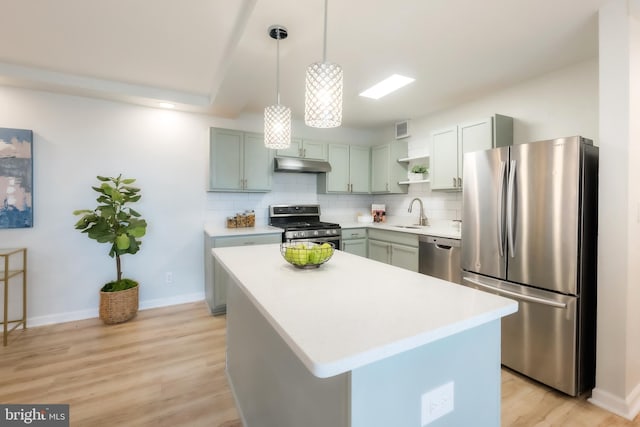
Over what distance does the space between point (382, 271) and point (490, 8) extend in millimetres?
1765

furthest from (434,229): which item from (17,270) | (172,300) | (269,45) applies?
(17,270)

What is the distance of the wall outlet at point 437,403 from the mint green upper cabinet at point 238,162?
3.17m

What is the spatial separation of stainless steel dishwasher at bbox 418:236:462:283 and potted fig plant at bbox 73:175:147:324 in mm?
2909

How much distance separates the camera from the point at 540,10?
1.83 m

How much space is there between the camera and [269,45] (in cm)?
212

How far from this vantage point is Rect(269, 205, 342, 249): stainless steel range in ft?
11.6

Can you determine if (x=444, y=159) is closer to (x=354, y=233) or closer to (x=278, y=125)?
(x=354, y=233)

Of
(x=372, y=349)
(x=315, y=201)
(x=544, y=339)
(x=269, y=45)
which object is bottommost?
(x=544, y=339)

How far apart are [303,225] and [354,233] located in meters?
0.72

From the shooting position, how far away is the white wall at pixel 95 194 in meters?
2.97

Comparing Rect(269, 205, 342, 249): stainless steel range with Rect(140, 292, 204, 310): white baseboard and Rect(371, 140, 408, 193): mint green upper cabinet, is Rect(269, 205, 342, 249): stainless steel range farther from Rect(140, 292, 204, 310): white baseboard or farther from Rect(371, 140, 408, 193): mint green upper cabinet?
Rect(140, 292, 204, 310): white baseboard

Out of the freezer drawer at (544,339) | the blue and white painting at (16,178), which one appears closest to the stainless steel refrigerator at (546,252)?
the freezer drawer at (544,339)

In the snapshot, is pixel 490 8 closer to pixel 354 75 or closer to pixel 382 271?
pixel 354 75

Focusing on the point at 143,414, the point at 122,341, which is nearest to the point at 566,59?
the point at 143,414
